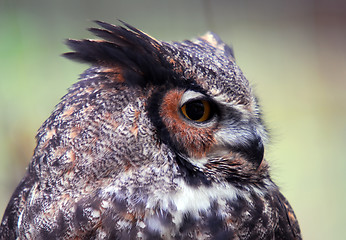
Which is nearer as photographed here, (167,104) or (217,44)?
(167,104)

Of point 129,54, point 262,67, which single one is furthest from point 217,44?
point 262,67

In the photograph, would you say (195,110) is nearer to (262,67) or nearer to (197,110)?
(197,110)

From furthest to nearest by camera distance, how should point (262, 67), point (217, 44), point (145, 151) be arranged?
point (262, 67) < point (217, 44) < point (145, 151)

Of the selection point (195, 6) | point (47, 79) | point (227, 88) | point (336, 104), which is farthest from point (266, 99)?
point (227, 88)

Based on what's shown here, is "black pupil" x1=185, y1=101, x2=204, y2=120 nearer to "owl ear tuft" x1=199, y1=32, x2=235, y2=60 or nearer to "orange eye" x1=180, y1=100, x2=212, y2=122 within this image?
"orange eye" x1=180, y1=100, x2=212, y2=122

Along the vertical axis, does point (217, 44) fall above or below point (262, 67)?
below

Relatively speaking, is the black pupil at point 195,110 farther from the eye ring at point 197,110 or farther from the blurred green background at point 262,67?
the blurred green background at point 262,67
